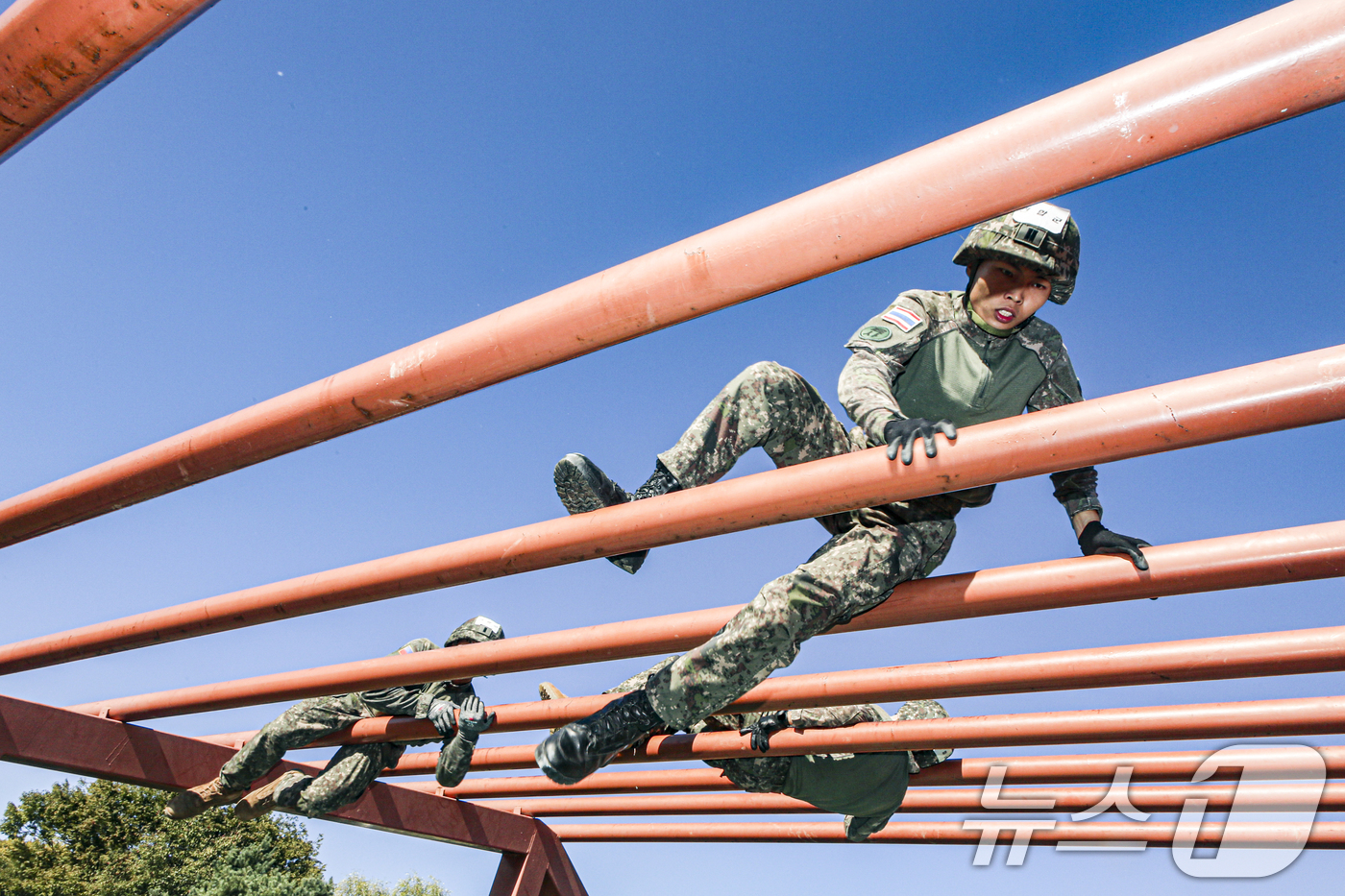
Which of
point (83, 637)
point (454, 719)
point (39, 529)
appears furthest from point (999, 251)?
point (83, 637)

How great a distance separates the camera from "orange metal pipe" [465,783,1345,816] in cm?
454

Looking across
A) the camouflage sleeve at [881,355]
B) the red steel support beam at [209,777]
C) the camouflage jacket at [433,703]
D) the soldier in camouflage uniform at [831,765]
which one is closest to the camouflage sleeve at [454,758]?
the camouflage jacket at [433,703]

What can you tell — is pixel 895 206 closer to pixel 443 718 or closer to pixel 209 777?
pixel 443 718

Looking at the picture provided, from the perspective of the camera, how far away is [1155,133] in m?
1.47

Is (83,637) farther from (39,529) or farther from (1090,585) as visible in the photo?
(1090,585)

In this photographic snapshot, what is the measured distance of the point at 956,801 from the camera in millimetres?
5645

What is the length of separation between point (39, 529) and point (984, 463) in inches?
121

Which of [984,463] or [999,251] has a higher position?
[999,251]

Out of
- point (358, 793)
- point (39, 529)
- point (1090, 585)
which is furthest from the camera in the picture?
point (358, 793)

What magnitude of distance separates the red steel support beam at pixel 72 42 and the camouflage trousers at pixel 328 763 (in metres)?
5.12

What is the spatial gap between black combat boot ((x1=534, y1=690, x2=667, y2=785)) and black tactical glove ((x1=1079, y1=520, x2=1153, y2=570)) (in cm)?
162

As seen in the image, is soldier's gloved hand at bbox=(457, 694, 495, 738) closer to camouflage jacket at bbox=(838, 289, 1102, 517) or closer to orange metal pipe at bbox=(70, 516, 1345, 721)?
orange metal pipe at bbox=(70, 516, 1345, 721)

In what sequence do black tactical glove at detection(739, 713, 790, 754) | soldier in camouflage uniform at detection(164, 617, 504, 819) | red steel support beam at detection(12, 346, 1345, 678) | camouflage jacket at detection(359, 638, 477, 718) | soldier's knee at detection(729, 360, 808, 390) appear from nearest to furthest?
red steel support beam at detection(12, 346, 1345, 678)
soldier's knee at detection(729, 360, 808, 390)
black tactical glove at detection(739, 713, 790, 754)
camouflage jacket at detection(359, 638, 477, 718)
soldier in camouflage uniform at detection(164, 617, 504, 819)

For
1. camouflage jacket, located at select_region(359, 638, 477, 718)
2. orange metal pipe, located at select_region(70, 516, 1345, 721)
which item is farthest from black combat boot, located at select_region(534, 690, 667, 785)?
camouflage jacket, located at select_region(359, 638, 477, 718)
